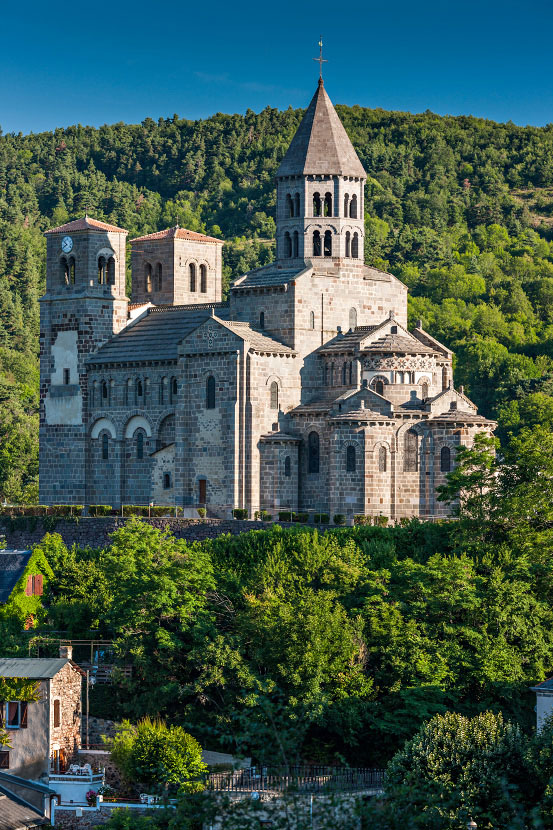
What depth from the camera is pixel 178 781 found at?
55.2 m

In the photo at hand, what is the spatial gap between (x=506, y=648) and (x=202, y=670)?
10462mm

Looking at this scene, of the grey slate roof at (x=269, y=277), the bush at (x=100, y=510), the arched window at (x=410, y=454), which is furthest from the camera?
the bush at (x=100, y=510)

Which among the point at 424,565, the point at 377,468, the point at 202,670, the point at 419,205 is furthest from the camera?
the point at 419,205

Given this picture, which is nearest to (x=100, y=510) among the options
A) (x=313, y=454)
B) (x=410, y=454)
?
(x=313, y=454)

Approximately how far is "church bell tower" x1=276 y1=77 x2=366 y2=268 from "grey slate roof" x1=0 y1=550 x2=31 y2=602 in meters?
19.1

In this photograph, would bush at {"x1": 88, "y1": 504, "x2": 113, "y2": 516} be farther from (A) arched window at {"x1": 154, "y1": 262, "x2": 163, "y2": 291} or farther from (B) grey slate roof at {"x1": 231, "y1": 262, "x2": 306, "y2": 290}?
(A) arched window at {"x1": 154, "y1": 262, "x2": 163, "y2": 291}

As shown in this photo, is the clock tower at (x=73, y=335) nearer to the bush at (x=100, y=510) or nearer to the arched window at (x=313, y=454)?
the bush at (x=100, y=510)

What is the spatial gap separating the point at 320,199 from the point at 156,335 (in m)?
10.2

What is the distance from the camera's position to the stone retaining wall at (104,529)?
75250 millimetres

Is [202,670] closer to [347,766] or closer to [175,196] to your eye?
[347,766]

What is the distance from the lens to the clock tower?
86562 mm

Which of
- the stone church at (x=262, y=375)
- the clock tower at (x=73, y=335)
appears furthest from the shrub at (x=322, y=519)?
the clock tower at (x=73, y=335)

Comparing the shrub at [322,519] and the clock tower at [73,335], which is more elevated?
the clock tower at [73,335]

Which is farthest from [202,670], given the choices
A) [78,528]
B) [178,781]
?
[78,528]
